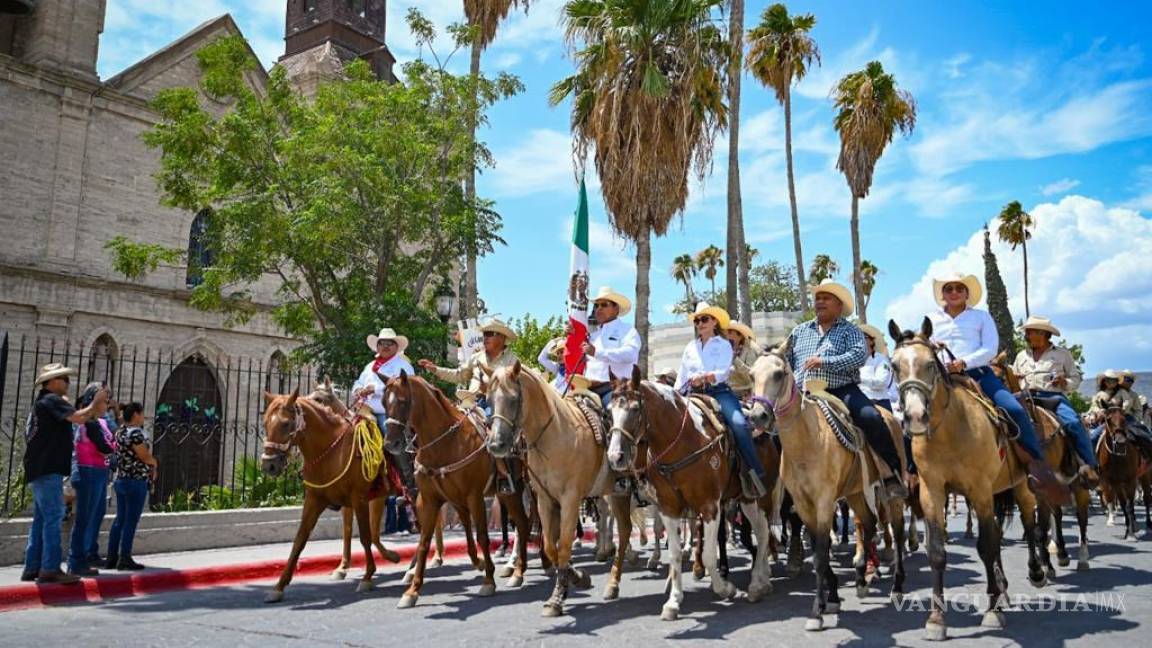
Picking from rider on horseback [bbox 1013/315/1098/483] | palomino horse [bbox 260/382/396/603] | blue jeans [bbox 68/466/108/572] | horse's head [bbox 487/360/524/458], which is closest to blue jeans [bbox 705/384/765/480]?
horse's head [bbox 487/360/524/458]

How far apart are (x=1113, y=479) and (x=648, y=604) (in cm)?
958

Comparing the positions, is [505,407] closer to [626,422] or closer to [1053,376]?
[626,422]

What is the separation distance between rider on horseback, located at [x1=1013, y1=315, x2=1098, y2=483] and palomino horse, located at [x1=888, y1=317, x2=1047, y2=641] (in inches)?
98.1

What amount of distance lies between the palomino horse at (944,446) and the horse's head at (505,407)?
334 centimetres

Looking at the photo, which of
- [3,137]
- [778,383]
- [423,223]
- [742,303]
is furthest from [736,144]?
[3,137]

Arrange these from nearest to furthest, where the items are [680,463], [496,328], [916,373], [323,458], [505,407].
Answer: [916,373]
[505,407]
[680,463]
[323,458]
[496,328]

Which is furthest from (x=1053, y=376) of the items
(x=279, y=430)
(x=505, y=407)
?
(x=279, y=430)

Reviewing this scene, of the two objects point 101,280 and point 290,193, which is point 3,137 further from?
point 290,193

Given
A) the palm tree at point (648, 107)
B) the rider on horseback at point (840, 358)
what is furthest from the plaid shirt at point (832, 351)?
the palm tree at point (648, 107)

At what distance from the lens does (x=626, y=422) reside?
287 inches

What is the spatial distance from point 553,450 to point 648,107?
41.6ft

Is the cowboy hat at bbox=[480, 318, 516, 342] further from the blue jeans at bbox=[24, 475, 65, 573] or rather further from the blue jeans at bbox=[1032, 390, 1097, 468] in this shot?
the blue jeans at bbox=[1032, 390, 1097, 468]

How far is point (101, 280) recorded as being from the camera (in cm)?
2419

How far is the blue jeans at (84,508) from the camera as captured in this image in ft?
31.1
